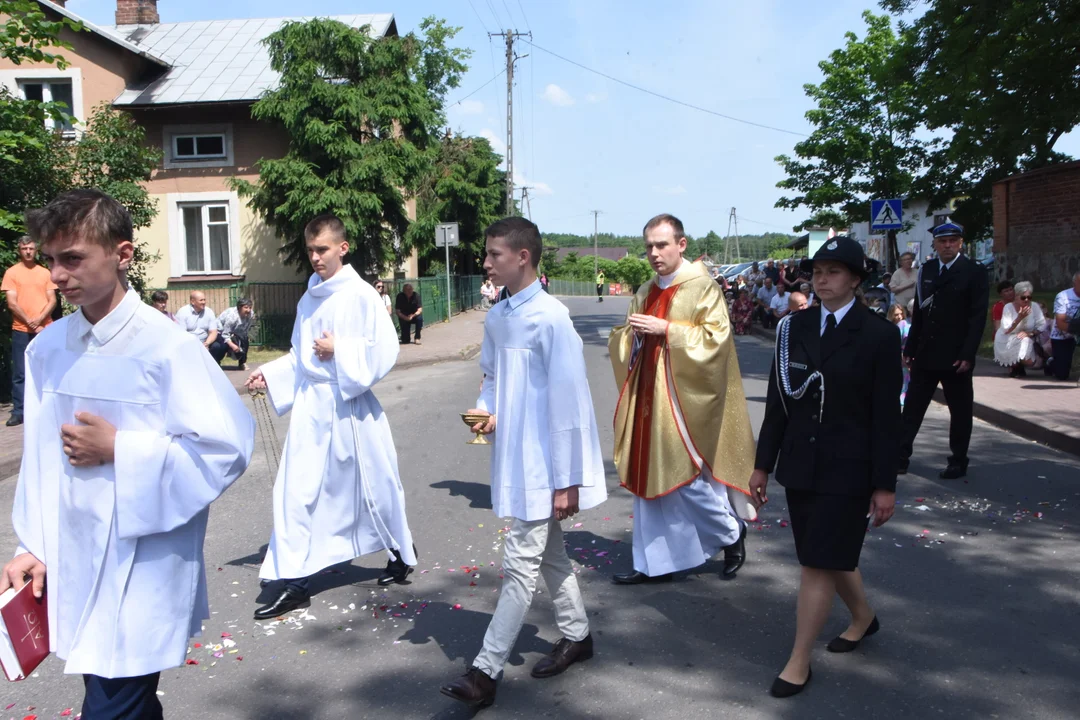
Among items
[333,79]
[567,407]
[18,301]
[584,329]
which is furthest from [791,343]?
[584,329]

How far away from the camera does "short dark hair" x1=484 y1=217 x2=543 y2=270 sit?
3.90 m

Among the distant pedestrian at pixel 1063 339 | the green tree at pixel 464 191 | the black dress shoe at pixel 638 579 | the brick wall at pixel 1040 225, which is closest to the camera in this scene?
the black dress shoe at pixel 638 579

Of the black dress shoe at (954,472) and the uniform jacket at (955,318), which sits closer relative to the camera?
the uniform jacket at (955,318)

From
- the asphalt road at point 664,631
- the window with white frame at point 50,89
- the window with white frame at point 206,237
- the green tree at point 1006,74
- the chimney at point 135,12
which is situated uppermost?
the chimney at point 135,12

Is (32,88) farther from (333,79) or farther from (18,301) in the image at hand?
(18,301)

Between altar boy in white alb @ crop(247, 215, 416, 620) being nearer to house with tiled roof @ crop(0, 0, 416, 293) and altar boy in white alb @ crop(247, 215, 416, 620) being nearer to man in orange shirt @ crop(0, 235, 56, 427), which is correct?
man in orange shirt @ crop(0, 235, 56, 427)

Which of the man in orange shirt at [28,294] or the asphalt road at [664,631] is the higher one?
the man in orange shirt at [28,294]

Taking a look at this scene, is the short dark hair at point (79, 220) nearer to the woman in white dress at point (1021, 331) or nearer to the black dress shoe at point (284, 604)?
the black dress shoe at point (284, 604)

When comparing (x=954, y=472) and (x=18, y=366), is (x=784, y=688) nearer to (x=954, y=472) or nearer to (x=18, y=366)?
(x=954, y=472)

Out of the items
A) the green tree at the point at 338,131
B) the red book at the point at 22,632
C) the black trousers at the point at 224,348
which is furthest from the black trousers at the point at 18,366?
the green tree at the point at 338,131

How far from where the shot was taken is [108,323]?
2.50 meters

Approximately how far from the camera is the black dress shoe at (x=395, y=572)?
5.23 metres

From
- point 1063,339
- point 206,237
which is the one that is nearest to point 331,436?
point 1063,339

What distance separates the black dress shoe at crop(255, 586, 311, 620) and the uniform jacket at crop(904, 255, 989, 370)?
16.4 ft
